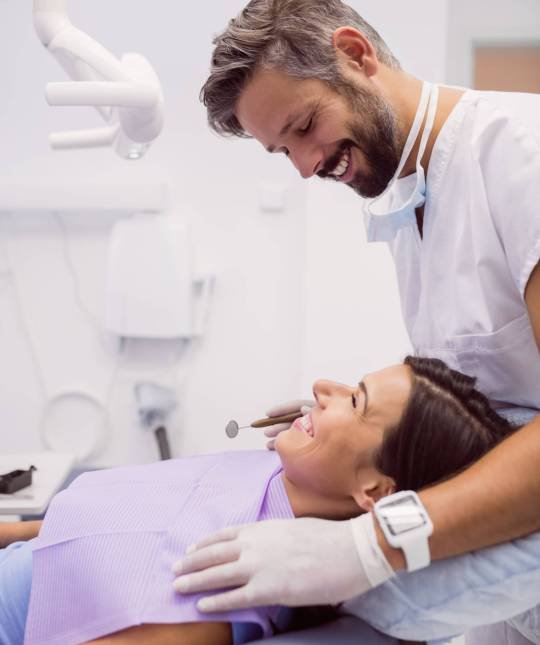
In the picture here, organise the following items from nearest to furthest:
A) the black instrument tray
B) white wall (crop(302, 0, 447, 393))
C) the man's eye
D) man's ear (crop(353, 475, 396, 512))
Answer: man's ear (crop(353, 475, 396, 512))
the man's eye
the black instrument tray
white wall (crop(302, 0, 447, 393))

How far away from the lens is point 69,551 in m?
1.01

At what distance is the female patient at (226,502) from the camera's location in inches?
35.5

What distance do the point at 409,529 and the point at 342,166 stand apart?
2.20 ft

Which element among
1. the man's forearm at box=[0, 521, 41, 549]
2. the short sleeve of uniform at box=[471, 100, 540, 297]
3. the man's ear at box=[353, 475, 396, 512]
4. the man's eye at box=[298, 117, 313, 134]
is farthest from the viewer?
the man's forearm at box=[0, 521, 41, 549]

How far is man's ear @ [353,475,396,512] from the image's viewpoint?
1.02 metres

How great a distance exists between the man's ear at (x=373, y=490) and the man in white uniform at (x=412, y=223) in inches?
5.7

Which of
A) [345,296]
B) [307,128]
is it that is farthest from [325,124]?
[345,296]

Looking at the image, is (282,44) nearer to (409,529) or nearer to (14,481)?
(409,529)

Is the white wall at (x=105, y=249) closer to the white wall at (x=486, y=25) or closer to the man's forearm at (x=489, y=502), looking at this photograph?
the white wall at (x=486, y=25)

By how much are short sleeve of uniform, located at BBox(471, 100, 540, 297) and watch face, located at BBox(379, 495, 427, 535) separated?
14.4 inches

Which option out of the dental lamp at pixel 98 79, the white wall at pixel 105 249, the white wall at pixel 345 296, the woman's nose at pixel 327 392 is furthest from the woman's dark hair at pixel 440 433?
the white wall at pixel 105 249

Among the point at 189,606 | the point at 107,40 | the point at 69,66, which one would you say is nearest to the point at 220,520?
the point at 189,606

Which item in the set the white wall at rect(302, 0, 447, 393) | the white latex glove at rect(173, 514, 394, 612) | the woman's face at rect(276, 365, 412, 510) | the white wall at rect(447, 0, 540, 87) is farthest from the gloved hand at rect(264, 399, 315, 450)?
the white wall at rect(447, 0, 540, 87)

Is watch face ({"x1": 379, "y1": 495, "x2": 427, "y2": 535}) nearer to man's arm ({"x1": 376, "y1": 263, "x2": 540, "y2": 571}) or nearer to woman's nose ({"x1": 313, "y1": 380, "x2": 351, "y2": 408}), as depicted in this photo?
man's arm ({"x1": 376, "y1": 263, "x2": 540, "y2": 571})
